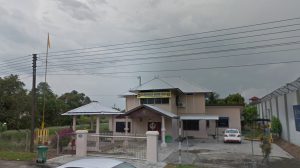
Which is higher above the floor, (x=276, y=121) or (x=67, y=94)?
(x=67, y=94)

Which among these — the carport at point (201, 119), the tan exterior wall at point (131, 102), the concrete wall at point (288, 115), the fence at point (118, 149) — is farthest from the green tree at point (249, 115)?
the fence at point (118, 149)

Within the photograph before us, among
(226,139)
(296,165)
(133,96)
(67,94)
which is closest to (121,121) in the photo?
(133,96)

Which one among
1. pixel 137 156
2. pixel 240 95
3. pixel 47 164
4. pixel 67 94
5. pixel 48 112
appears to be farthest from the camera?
pixel 67 94

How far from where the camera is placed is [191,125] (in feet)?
120

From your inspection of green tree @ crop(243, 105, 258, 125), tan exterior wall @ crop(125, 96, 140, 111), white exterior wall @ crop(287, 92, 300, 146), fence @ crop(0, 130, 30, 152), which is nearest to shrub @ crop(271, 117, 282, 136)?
white exterior wall @ crop(287, 92, 300, 146)

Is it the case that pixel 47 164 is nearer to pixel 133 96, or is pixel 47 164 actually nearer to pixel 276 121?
pixel 133 96

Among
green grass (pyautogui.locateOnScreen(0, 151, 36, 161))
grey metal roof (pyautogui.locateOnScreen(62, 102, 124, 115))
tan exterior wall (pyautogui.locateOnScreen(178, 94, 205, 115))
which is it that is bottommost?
green grass (pyautogui.locateOnScreen(0, 151, 36, 161))

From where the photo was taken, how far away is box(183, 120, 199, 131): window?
1431 inches

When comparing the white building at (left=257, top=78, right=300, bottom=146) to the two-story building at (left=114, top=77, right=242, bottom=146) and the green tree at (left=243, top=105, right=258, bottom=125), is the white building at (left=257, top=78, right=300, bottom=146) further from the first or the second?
the green tree at (left=243, top=105, right=258, bottom=125)

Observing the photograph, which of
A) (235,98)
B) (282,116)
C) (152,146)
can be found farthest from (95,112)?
(235,98)

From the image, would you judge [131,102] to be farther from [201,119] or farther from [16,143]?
[16,143]

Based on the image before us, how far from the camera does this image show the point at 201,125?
1426 inches

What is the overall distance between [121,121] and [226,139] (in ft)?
43.6

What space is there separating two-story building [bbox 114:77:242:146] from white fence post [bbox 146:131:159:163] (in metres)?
12.6
